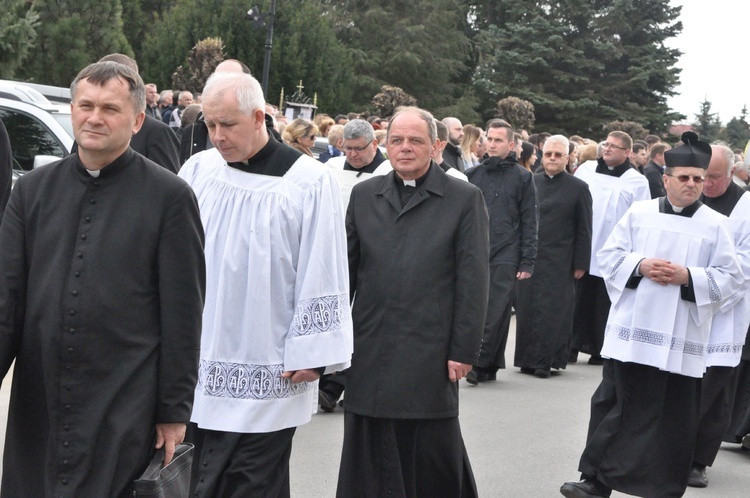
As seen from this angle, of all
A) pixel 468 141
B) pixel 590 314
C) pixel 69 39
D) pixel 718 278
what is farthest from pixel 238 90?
pixel 69 39

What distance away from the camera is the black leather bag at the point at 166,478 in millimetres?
3826

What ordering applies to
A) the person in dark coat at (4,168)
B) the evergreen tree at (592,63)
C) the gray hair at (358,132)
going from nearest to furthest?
the person in dark coat at (4,168), the gray hair at (358,132), the evergreen tree at (592,63)

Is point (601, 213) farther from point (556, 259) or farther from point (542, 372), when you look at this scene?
Result: point (542, 372)

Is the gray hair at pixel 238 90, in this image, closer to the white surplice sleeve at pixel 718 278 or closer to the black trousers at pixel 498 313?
the white surplice sleeve at pixel 718 278

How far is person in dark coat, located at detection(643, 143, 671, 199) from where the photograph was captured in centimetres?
1433

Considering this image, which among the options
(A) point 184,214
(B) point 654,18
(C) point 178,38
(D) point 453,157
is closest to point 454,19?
(B) point 654,18

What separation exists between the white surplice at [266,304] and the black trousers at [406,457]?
81 centimetres

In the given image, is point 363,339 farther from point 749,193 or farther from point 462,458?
point 749,193

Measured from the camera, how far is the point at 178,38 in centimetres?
3950

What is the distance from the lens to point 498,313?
35.6 ft

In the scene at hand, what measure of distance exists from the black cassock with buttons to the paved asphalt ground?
3.08 m

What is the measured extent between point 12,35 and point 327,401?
17.5 meters

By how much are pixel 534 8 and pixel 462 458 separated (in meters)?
44.1

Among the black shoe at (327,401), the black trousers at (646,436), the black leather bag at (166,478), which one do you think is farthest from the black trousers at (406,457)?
the black shoe at (327,401)
